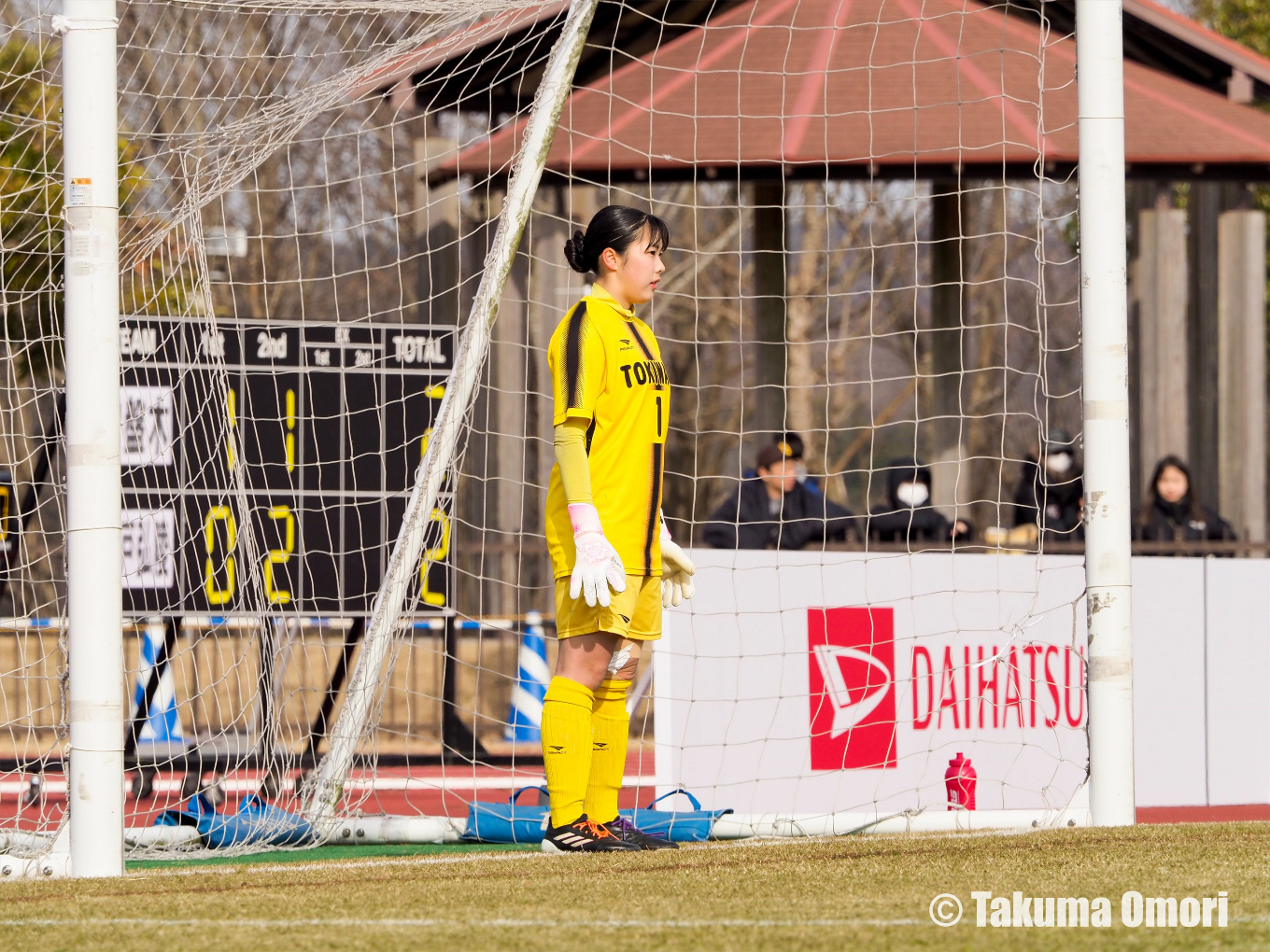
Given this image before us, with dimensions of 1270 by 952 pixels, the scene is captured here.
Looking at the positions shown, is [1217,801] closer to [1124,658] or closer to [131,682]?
[1124,658]

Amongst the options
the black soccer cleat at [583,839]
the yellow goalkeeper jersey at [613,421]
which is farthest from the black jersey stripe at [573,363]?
the black soccer cleat at [583,839]

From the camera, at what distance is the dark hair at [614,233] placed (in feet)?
14.9

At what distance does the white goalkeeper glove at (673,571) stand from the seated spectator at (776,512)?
12.5 feet

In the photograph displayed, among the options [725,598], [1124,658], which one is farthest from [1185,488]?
[1124,658]

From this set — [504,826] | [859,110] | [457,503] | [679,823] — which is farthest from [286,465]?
[859,110]

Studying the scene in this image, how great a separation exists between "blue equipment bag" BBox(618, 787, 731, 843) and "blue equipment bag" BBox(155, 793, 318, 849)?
3.85ft

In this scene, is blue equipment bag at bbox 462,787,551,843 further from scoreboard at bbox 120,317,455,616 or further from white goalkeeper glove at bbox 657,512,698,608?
scoreboard at bbox 120,317,455,616

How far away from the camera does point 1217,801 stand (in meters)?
7.71

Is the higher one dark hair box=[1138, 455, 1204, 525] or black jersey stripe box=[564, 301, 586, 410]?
black jersey stripe box=[564, 301, 586, 410]

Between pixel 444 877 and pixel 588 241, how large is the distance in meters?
1.82

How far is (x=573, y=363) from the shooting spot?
4.33m

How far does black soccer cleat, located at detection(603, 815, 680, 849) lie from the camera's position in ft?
14.8

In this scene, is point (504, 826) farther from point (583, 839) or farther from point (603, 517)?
point (603, 517)

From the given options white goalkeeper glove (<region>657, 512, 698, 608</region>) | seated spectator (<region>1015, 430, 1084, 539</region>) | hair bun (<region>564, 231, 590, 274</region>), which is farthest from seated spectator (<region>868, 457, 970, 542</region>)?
hair bun (<region>564, 231, 590, 274</region>)
